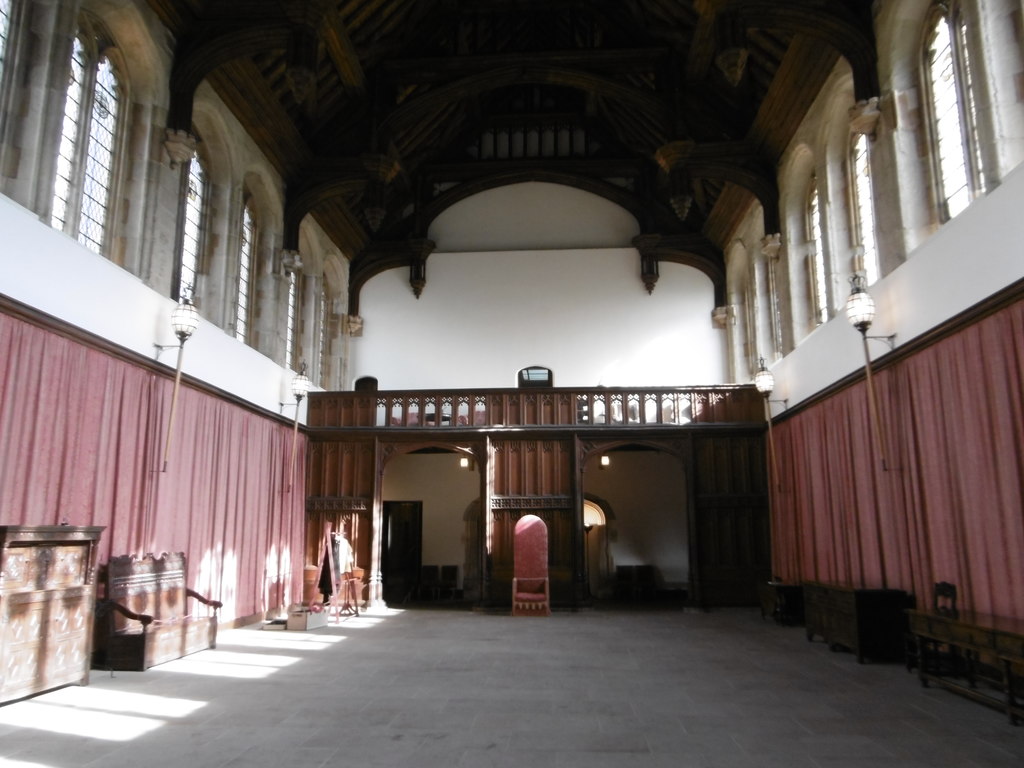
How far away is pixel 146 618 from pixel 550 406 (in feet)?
25.6

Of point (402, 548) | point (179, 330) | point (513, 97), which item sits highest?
point (513, 97)

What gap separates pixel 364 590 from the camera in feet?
41.0

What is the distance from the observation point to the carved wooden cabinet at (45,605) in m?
5.40

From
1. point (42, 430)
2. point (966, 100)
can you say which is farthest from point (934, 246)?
point (42, 430)

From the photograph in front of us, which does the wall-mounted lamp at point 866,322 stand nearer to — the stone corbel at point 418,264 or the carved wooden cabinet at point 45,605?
the carved wooden cabinet at point 45,605

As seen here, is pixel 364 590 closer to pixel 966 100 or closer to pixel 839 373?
pixel 839 373

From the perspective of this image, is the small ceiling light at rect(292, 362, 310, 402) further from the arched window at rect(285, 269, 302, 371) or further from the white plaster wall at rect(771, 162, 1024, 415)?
the white plaster wall at rect(771, 162, 1024, 415)

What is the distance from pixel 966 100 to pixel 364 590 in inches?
412

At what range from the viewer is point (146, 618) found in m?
6.65

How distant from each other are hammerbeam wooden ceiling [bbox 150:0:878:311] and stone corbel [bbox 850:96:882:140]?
20cm

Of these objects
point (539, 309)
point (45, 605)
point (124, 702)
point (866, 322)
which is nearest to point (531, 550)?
point (866, 322)

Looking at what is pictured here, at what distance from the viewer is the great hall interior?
262 inches

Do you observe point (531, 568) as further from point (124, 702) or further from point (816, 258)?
point (124, 702)

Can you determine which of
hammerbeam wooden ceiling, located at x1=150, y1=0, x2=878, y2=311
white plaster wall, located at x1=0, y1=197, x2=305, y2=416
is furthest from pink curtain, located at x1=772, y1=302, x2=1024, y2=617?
white plaster wall, located at x1=0, y1=197, x2=305, y2=416
